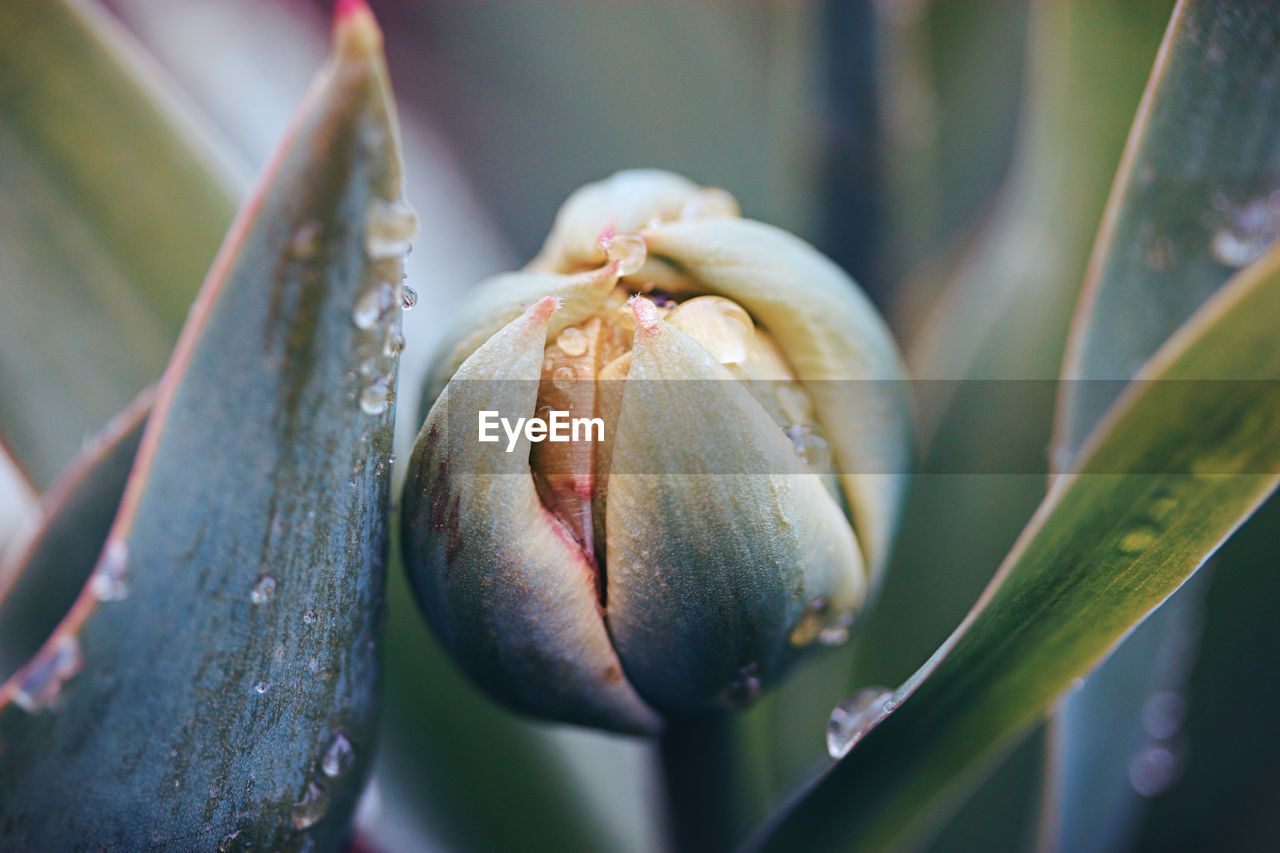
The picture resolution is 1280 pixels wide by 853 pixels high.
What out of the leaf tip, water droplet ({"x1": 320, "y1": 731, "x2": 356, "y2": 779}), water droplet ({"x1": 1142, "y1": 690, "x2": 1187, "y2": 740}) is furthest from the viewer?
water droplet ({"x1": 1142, "y1": 690, "x2": 1187, "y2": 740})

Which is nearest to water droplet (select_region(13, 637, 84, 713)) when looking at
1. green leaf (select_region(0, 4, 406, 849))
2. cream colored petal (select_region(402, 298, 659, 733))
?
green leaf (select_region(0, 4, 406, 849))

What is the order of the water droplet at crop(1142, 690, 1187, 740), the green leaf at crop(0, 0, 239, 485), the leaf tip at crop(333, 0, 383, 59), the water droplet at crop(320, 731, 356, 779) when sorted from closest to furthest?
the leaf tip at crop(333, 0, 383, 59) < the water droplet at crop(320, 731, 356, 779) < the green leaf at crop(0, 0, 239, 485) < the water droplet at crop(1142, 690, 1187, 740)

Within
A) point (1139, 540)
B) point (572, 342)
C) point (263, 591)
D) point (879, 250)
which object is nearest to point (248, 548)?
point (263, 591)

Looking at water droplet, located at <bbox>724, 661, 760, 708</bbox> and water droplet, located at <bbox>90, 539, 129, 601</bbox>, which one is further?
water droplet, located at <bbox>724, 661, 760, 708</bbox>

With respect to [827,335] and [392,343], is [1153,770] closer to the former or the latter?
[827,335]

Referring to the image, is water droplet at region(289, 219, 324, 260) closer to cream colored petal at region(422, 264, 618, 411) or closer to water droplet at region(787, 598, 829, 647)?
cream colored petal at region(422, 264, 618, 411)

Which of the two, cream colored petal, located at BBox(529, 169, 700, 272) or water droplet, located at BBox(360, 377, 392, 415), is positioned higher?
cream colored petal, located at BBox(529, 169, 700, 272)

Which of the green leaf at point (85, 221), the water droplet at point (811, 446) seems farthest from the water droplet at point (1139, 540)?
the green leaf at point (85, 221)

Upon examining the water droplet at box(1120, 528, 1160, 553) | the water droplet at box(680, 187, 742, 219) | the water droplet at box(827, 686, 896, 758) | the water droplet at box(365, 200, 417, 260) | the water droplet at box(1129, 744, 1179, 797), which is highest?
the water droplet at box(365, 200, 417, 260)
